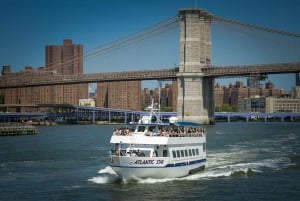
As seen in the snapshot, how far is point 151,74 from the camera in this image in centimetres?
14050

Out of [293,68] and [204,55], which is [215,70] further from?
[293,68]

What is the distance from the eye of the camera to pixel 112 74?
146 m

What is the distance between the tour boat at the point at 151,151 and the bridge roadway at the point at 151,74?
86540mm

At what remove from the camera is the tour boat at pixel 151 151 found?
3600 centimetres

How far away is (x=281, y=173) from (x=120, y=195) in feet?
45.0

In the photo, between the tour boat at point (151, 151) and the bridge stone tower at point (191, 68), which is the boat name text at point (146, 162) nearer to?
the tour boat at point (151, 151)

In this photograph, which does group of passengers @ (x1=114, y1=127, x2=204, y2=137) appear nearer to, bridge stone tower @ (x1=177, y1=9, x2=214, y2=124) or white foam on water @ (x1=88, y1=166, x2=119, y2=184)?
white foam on water @ (x1=88, y1=166, x2=119, y2=184)

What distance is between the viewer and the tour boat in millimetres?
36000

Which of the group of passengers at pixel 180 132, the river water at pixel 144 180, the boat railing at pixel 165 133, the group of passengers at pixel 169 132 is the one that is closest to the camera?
the river water at pixel 144 180

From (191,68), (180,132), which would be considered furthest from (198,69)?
(180,132)

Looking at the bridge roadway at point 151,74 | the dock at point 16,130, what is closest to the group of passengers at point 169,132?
the dock at point 16,130

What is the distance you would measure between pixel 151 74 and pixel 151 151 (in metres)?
104

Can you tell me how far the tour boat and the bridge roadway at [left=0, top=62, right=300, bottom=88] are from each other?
86540mm

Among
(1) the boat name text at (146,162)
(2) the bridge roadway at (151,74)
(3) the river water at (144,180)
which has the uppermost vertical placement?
(2) the bridge roadway at (151,74)
